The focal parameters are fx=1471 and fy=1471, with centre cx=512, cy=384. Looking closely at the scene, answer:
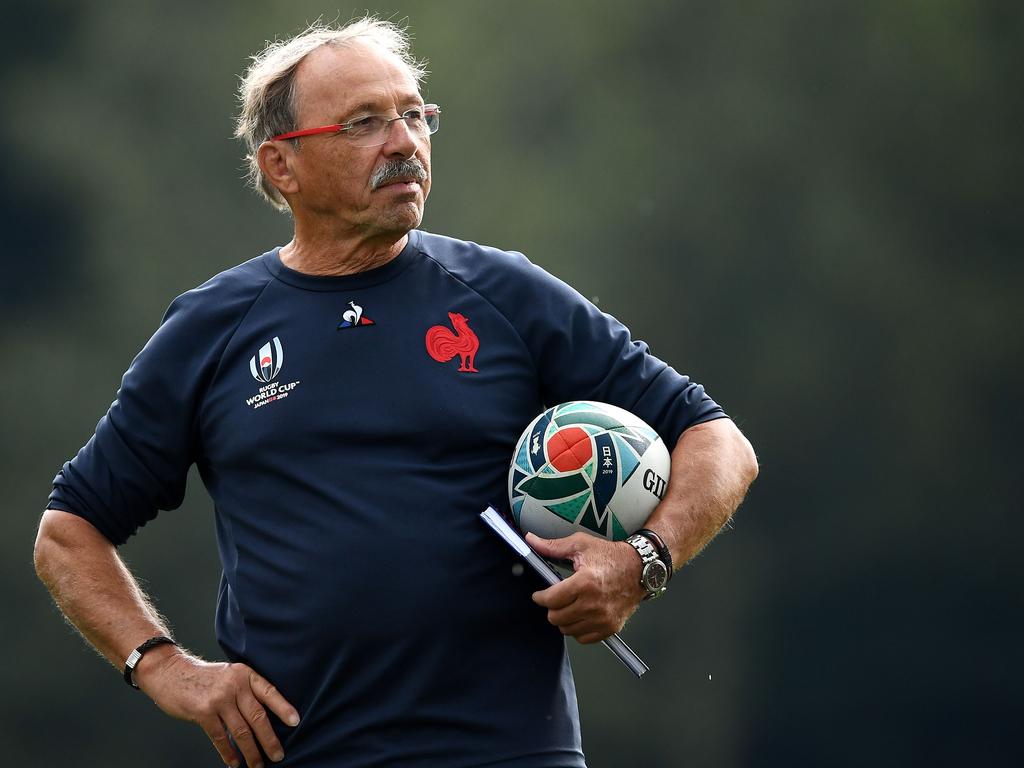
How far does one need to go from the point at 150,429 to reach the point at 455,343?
613 millimetres

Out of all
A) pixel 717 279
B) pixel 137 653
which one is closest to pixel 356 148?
pixel 137 653

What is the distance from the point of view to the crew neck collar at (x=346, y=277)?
9.48 ft

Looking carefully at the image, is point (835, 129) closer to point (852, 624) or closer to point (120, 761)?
point (852, 624)

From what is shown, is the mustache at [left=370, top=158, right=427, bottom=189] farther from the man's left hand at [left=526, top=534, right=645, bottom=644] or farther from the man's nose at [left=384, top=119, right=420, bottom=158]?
the man's left hand at [left=526, top=534, right=645, bottom=644]

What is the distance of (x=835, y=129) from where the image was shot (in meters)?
7.53

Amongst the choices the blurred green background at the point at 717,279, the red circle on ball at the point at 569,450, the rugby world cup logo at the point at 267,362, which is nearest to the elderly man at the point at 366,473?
the rugby world cup logo at the point at 267,362

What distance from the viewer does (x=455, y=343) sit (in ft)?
9.21

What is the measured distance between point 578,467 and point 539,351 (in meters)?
0.30

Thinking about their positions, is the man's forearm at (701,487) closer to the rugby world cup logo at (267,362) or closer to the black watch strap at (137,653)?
the rugby world cup logo at (267,362)

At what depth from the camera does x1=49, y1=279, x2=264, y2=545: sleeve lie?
2.84 metres

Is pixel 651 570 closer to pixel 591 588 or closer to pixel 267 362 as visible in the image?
pixel 591 588

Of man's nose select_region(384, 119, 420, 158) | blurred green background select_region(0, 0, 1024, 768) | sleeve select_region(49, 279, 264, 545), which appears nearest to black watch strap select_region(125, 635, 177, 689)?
sleeve select_region(49, 279, 264, 545)

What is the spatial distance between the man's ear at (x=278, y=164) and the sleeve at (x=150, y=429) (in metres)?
0.32

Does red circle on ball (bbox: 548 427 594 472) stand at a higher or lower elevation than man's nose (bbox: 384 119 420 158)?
lower
